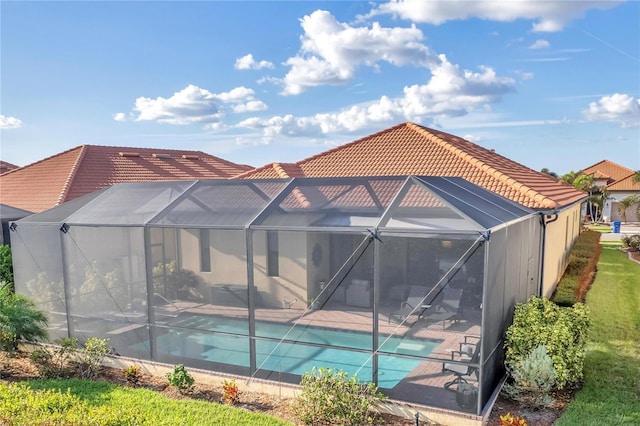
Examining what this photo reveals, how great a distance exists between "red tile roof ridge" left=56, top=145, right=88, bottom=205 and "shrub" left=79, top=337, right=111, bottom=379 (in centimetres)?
1023

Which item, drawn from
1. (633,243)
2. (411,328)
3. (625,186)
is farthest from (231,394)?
(625,186)

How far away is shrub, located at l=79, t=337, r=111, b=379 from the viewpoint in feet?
30.7

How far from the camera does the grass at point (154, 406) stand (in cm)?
716

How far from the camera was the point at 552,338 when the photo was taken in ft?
25.6

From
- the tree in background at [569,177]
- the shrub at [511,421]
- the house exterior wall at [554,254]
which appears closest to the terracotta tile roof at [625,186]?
the tree in background at [569,177]

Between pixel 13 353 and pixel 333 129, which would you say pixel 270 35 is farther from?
pixel 13 353

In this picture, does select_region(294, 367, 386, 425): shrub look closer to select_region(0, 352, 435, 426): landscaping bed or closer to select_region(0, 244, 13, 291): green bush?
select_region(0, 352, 435, 426): landscaping bed

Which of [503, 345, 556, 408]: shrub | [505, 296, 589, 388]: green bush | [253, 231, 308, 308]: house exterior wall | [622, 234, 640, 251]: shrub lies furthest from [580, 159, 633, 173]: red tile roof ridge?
[503, 345, 556, 408]: shrub

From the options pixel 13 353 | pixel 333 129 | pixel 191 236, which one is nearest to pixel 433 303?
pixel 191 236

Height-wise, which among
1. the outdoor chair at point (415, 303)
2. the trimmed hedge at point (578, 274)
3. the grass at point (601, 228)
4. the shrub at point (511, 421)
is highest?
the outdoor chair at point (415, 303)

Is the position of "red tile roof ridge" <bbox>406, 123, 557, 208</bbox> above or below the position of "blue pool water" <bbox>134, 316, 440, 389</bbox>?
above

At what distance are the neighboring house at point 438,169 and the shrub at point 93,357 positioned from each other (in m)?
9.24

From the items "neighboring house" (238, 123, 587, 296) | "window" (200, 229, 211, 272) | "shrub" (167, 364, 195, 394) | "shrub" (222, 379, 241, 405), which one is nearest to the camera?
"shrub" (222, 379, 241, 405)

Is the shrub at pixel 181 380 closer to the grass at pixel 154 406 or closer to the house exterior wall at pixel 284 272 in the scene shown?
the grass at pixel 154 406
